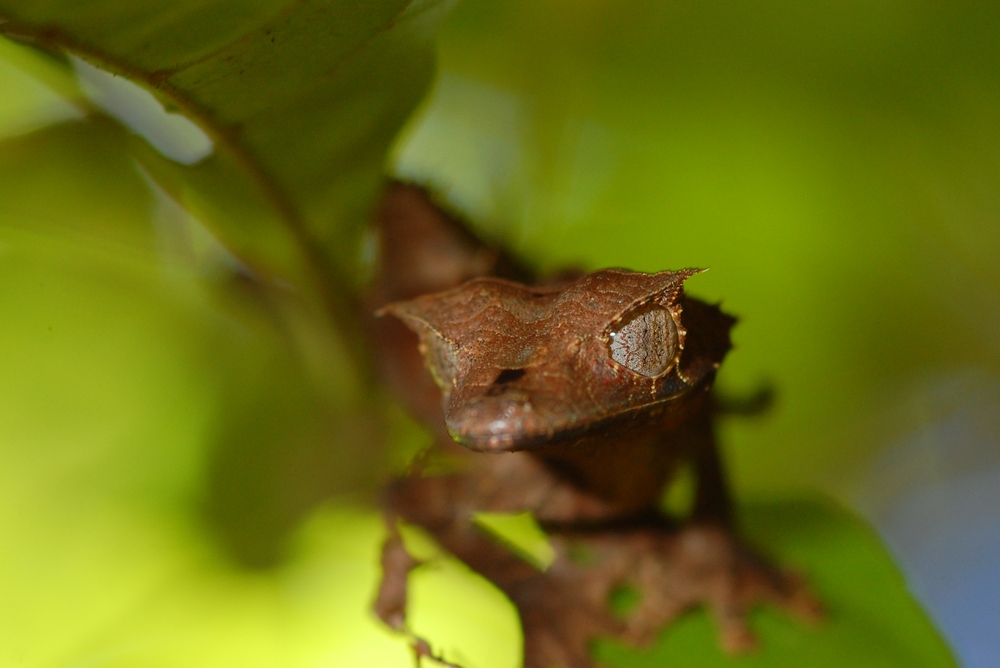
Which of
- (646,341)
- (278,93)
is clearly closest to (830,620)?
(646,341)

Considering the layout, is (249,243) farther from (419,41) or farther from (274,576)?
(274,576)

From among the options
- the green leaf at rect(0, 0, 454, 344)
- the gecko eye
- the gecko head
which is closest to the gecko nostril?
the gecko head

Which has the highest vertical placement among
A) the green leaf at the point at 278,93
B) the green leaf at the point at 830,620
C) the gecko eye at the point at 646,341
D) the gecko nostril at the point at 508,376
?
the green leaf at the point at 278,93

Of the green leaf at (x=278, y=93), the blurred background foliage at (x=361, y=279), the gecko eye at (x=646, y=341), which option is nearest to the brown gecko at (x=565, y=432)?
the gecko eye at (x=646, y=341)

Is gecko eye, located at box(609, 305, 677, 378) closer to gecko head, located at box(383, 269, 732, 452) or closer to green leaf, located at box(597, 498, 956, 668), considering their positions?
gecko head, located at box(383, 269, 732, 452)

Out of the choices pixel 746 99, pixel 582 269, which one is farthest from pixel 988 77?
pixel 582 269

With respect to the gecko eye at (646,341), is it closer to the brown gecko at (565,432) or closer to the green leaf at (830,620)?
the brown gecko at (565,432)

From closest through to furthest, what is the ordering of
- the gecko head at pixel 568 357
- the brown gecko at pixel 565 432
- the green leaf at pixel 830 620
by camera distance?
the gecko head at pixel 568 357 < the brown gecko at pixel 565 432 < the green leaf at pixel 830 620
